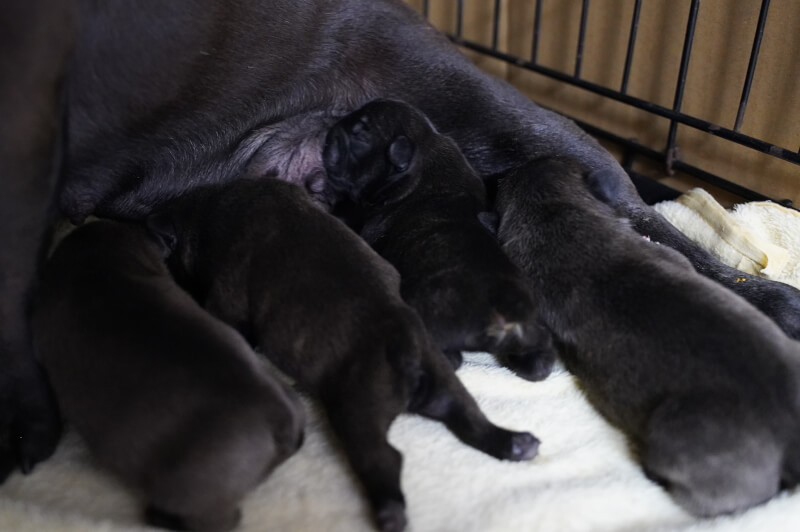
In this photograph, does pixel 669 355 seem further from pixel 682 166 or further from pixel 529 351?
pixel 682 166

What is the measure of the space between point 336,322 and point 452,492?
32 centimetres

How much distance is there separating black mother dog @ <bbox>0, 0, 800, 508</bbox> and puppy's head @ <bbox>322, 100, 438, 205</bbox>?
130 millimetres

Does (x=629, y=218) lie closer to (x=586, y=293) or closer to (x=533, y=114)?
(x=533, y=114)

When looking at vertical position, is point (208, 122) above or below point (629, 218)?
above

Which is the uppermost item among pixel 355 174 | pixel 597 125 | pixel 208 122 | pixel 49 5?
pixel 49 5

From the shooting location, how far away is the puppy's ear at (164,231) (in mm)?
1570

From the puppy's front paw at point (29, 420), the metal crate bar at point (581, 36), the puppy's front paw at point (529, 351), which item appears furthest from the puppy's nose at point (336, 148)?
the metal crate bar at point (581, 36)

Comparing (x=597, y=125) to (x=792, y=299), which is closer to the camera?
(x=792, y=299)

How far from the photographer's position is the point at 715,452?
1138 mm

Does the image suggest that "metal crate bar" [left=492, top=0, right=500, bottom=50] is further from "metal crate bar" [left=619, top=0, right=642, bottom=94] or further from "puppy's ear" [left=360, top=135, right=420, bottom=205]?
"puppy's ear" [left=360, top=135, right=420, bottom=205]

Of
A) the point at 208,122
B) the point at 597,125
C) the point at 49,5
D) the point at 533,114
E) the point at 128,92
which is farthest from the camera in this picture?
the point at 597,125

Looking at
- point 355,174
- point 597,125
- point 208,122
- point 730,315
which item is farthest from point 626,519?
point 597,125

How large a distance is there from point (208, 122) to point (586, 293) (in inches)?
35.7

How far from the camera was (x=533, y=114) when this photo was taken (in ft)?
6.17
